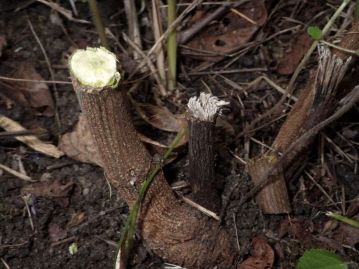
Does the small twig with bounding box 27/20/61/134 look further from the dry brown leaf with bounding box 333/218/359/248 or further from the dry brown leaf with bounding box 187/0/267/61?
the dry brown leaf with bounding box 333/218/359/248

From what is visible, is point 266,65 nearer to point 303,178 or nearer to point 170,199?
point 303,178

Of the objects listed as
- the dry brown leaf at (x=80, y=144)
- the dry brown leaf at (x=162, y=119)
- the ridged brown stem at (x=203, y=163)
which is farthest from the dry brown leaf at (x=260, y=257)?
the dry brown leaf at (x=80, y=144)

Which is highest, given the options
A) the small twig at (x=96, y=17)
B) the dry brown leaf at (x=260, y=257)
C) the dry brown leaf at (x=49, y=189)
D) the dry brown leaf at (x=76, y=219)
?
the small twig at (x=96, y=17)

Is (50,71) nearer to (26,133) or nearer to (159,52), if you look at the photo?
(26,133)

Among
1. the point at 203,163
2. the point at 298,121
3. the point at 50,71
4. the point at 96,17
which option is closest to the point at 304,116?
the point at 298,121

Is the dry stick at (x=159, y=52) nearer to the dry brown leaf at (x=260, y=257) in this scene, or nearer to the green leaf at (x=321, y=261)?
the dry brown leaf at (x=260, y=257)
